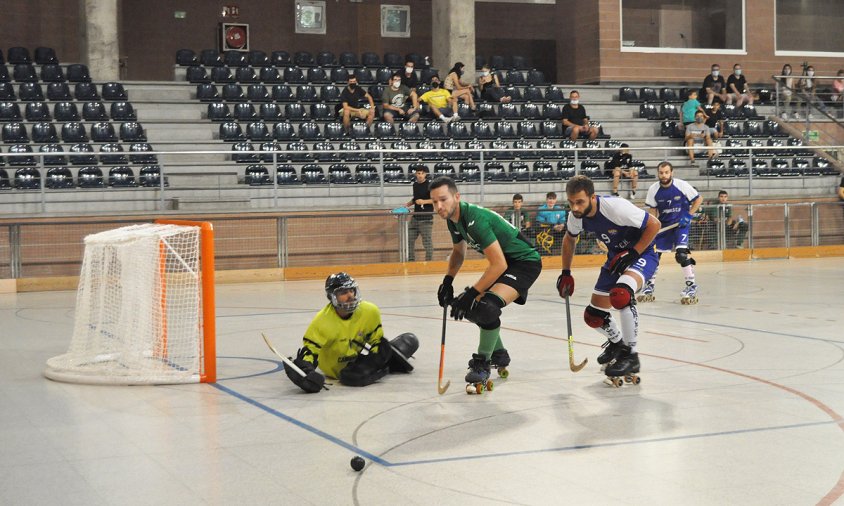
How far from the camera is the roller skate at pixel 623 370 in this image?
27.0ft

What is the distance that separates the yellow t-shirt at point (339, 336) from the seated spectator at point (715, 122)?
1937 cm

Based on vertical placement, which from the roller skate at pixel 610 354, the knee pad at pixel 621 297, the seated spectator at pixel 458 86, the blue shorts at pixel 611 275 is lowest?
the roller skate at pixel 610 354

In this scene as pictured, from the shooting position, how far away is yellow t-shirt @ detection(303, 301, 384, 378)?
848 centimetres

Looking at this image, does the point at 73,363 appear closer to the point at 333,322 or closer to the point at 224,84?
the point at 333,322

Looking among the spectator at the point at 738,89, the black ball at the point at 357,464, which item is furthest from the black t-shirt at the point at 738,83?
the black ball at the point at 357,464

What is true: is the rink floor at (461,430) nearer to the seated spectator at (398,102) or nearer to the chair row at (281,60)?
the seated spectator at (398,102)

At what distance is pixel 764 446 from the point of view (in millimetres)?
6242

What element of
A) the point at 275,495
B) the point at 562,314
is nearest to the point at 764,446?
the point at 275,495

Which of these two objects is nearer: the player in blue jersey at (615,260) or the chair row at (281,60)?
the player in blue jersey at (615,260)

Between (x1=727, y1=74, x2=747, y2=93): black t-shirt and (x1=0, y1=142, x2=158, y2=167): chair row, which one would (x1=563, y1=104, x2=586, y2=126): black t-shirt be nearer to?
(x1=727, y1=74, x2=747, y2=93): black t-shirt

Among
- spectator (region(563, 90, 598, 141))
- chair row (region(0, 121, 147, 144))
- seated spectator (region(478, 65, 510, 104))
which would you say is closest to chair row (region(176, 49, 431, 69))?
seated spectator (region(478, 65, 510, 104))

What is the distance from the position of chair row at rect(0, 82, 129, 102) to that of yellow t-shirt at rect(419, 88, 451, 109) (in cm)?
698

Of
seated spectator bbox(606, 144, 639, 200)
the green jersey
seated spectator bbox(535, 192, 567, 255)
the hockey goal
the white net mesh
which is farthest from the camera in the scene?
seated spectator bbox(606, 144, 639, 200)

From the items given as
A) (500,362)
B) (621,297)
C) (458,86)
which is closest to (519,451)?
(621,297)
